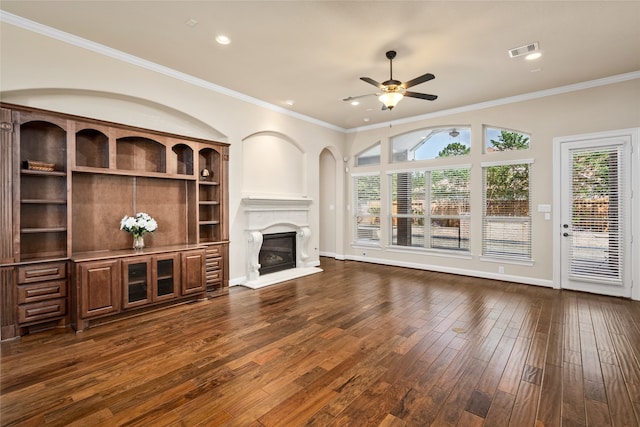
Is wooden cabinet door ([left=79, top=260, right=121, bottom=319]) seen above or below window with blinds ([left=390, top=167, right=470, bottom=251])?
below

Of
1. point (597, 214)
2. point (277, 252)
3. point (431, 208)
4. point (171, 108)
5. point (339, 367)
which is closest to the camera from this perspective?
point (339, 367)

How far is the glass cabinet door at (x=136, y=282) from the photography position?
3.76 m

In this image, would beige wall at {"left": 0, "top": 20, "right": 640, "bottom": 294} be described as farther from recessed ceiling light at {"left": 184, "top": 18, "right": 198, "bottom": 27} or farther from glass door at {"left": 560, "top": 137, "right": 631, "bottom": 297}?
recessed ceiling light at {"left": 184, "top": 18, "right": 198, "bottom": 27}

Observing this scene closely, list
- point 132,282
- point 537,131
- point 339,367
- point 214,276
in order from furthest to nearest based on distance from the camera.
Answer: point 537,131
point 214,276
point 132,282
point 339,367

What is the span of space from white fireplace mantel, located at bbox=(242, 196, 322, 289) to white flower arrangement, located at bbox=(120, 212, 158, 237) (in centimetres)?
165

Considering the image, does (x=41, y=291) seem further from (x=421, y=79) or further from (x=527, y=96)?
(x=527, y=96)

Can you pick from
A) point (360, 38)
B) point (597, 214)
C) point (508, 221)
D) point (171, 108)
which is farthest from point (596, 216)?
point (171, 108)

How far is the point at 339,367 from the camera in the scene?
2686 millimetres

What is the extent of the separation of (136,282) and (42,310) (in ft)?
3.00

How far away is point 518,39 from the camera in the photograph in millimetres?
3613

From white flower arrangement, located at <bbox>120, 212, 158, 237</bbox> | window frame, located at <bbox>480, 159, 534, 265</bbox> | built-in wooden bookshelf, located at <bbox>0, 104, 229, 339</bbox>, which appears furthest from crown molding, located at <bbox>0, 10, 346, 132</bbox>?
window frame, located at <bbox>480, 159, 534, 265</bbox>

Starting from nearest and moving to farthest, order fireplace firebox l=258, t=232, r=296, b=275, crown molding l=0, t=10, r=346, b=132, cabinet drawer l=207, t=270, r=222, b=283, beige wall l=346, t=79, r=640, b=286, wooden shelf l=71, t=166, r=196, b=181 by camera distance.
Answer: crown molding l=0, t=10, r=346, b=132 < wooden shelf l=71, t=166, r=196, b=181 < beige wall l=346, t=79, r=640, b=286 < cabinet drawer l=207, t=270, r=222, b=283 < fireplace firebox l=258, t=232, r=296, b=275

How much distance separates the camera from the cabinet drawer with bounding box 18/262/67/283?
10.7 ft

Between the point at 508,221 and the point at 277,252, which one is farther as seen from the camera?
the point at 277,252
